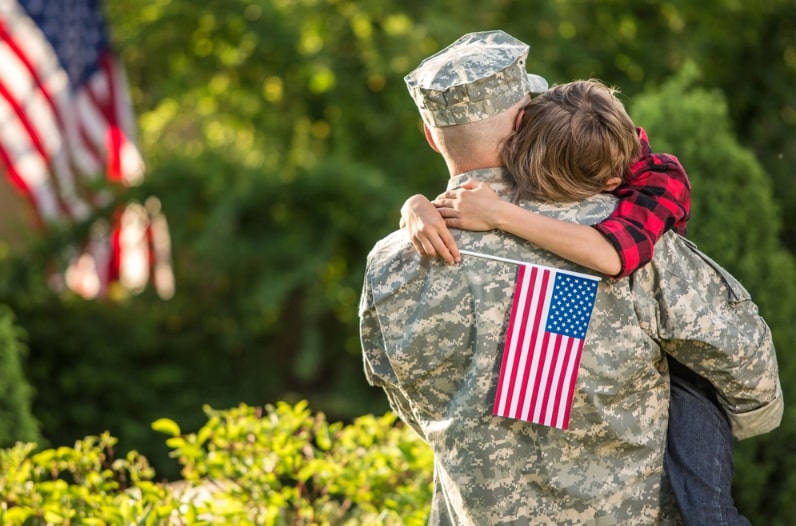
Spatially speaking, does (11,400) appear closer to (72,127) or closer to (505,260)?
(505,260)

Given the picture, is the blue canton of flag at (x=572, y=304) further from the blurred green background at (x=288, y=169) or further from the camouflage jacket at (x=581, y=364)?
the blurred green background at (x=288, y=169)

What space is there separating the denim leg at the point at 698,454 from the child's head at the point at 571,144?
1.76ft

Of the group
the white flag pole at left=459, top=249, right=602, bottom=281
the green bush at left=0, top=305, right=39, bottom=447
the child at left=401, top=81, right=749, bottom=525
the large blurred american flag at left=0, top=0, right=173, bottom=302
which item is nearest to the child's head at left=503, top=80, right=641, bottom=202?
the child at left=401, top=81, right=749, bottom=525

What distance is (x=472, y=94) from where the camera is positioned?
227cm

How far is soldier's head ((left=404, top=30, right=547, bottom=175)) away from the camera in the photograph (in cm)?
229

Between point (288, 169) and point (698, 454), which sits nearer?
point (698, 454)

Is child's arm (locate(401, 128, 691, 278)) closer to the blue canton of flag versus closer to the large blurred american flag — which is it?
the blue canton of flag

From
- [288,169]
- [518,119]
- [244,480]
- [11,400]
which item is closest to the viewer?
[518,119]

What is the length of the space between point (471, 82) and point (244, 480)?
5.92 feet

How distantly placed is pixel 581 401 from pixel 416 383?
386 mm

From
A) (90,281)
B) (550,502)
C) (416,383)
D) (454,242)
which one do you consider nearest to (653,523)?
(550,502)

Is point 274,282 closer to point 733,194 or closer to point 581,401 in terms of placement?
point 733,194

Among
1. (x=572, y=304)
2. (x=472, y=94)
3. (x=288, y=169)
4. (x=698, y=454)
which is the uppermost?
(x=288, y=169)

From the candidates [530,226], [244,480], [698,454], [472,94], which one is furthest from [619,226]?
[244,480]
